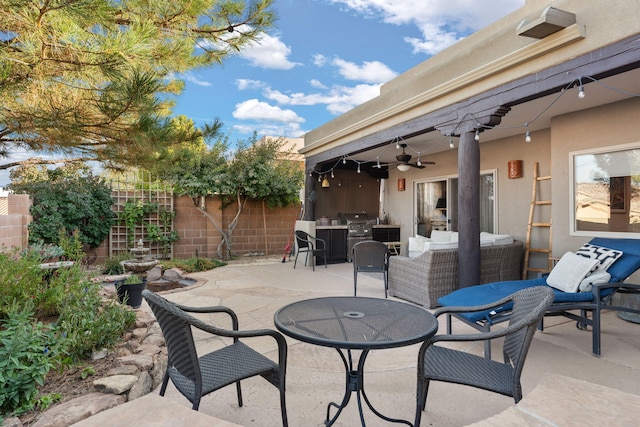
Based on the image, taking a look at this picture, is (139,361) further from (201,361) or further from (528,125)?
(528,125)

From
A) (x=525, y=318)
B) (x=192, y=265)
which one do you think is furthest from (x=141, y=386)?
(x=192, y=265)

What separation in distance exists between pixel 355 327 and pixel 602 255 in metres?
3.15

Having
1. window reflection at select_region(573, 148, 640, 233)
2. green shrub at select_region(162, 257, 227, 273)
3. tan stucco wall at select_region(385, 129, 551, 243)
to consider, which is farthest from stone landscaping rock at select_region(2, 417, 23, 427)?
tan stucco wall at select_region(385, 129, 551, 243)

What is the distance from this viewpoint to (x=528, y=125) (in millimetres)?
5594

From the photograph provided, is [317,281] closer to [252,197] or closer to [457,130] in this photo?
[457,130]

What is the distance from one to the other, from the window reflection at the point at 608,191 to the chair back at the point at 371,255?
8.68ft

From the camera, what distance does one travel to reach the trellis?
8242 millimetres

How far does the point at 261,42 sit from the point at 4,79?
251cm

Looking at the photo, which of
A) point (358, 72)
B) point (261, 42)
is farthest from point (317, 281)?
point (358, 72)

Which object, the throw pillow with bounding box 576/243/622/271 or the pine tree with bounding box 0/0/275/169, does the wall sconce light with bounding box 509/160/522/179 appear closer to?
the throw pillow with bounding box 576/243/622/271

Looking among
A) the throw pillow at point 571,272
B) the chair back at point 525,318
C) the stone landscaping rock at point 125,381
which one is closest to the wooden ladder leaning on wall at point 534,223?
the throw pillow at point 571,272

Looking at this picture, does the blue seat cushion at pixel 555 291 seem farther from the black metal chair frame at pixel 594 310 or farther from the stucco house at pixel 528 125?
the stucco house at pixel 528 125

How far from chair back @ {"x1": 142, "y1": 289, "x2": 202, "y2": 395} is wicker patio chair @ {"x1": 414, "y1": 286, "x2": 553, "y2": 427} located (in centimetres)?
109

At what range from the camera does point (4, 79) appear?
9.75ft
